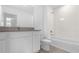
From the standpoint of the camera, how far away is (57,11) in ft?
5.38

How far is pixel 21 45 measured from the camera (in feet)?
5.39

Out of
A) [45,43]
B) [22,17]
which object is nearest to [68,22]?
[45,43]

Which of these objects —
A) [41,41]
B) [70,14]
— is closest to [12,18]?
[41,41]

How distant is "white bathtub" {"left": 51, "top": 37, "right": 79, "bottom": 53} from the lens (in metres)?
1.63

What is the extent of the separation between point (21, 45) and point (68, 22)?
92 cm

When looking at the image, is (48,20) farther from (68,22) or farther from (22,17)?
(22,17)

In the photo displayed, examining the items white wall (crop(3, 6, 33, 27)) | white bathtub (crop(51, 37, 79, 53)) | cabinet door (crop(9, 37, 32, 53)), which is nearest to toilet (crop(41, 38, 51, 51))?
white bathtub (crop(51, 37, 79, 53))

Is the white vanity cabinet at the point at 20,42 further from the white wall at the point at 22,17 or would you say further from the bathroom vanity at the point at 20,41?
the white wall at the point at 22,17

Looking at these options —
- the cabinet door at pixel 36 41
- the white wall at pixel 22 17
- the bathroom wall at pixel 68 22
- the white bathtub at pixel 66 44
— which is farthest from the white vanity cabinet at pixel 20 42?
the bathroom wall at pixel 68 22

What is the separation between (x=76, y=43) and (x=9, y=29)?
119 centimetres

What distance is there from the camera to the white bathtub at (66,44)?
5.33 feet

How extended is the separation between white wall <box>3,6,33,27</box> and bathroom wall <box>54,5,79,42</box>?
1.52 ft
